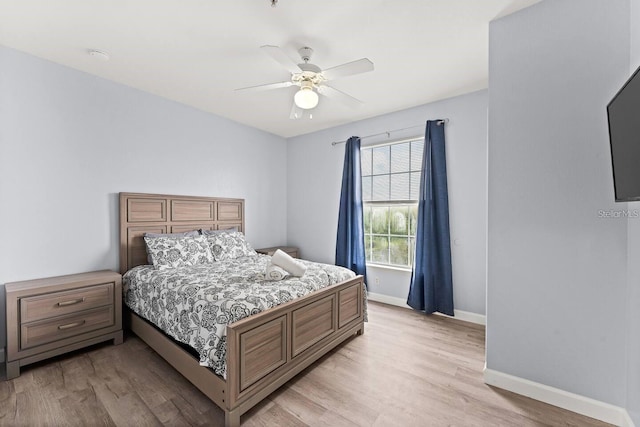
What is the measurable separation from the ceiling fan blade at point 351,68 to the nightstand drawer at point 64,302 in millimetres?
2771

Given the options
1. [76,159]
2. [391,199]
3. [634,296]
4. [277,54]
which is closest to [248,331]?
[277,54]

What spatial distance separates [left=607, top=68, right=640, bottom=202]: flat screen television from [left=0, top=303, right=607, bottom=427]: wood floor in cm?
146

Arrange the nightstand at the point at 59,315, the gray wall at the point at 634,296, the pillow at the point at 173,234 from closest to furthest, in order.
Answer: the gray wall at the point at 634,296, the nightstand at the point at 59,315, the pillow at the point at 173,234

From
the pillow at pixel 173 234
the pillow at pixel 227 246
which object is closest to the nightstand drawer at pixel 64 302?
the pillow at pixel 173 234

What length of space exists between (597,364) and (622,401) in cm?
22

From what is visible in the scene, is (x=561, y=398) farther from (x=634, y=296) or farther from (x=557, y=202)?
(x=557, y=202)

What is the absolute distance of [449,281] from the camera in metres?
3.32

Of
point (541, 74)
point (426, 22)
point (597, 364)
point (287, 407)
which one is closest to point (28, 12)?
point (426, 22)

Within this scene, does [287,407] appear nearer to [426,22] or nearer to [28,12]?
[426,22]

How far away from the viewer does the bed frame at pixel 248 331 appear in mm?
1701

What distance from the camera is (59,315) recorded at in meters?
2.34

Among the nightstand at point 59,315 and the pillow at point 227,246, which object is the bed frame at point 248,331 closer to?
the nightstand at point 59,315

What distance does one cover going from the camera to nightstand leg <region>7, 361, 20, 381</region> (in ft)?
6.90

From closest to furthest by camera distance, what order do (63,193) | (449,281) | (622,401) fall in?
(622,401) < (63,193) < (449,281)
